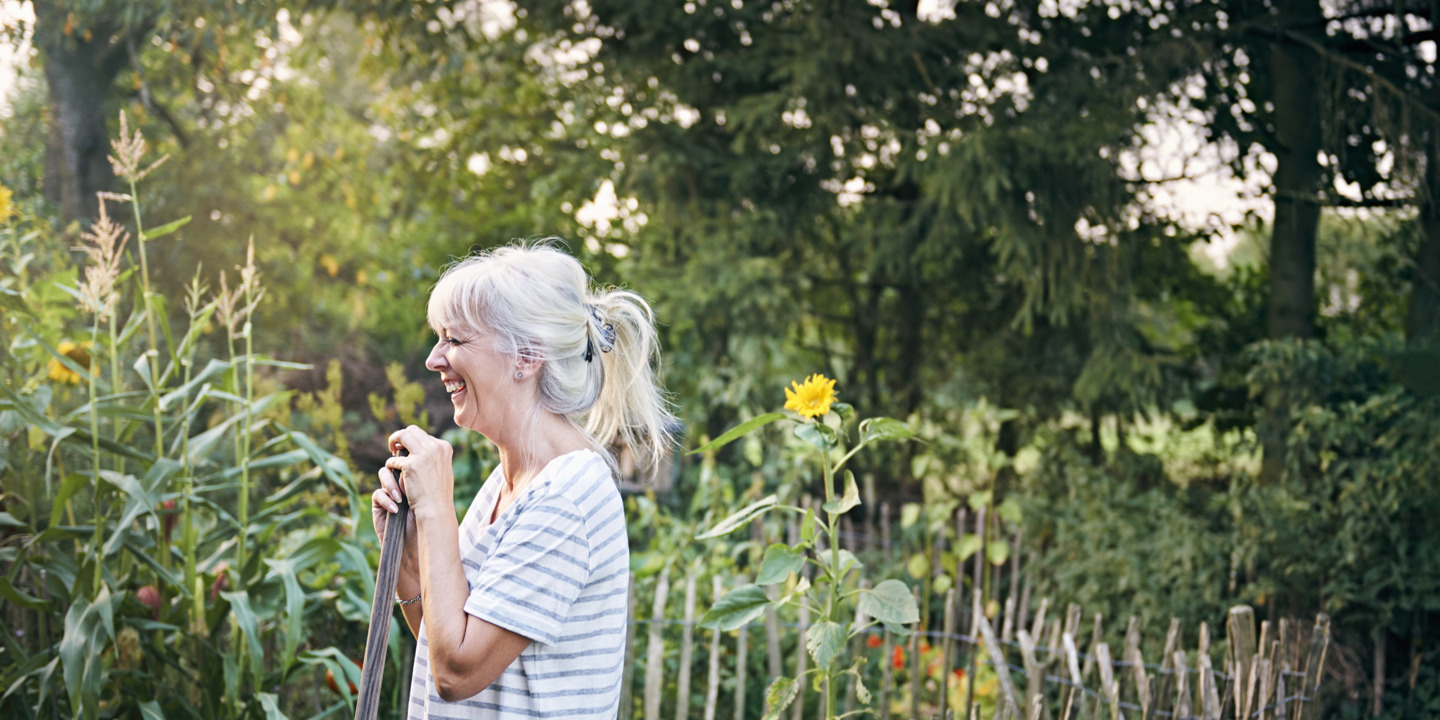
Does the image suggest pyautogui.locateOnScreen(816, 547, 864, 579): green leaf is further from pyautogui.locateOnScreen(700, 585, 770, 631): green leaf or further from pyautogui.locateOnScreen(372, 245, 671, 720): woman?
pyautogui.locateOnScreen(372, 245, 671, 720): woman

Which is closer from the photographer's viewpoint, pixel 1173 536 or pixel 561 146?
pixel 1173 536

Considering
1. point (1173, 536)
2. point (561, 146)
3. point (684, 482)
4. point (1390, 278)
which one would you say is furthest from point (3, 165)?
point (1390, 278)

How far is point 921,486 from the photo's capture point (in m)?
5.43

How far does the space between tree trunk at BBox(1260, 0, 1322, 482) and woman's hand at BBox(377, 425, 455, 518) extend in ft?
12.6

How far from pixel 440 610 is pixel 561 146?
4538mm

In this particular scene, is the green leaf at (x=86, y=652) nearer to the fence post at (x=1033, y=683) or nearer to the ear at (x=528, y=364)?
the ear at (x=528, y=364)

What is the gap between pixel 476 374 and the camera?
1369 mm

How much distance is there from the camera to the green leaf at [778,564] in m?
1.86

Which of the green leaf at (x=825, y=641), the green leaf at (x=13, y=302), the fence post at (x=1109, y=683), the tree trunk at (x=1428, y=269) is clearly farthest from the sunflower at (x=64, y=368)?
the tree trunk at (x=1428, y=269)

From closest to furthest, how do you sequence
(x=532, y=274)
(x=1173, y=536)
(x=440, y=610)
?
(x=440, y=610), (x=532, y=274), (x=1173, y=536)

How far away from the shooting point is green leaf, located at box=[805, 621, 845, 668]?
1831 mm

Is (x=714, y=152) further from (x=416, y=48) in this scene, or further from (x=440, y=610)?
(x=440, y=610)

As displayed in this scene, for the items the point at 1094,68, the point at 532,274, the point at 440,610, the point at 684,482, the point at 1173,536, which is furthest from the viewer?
the point at 684,482

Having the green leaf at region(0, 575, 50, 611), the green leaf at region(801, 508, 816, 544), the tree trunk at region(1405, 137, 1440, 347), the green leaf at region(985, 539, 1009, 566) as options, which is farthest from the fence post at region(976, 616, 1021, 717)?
the tree trunk at region(1405, 137, 1440, 347)
